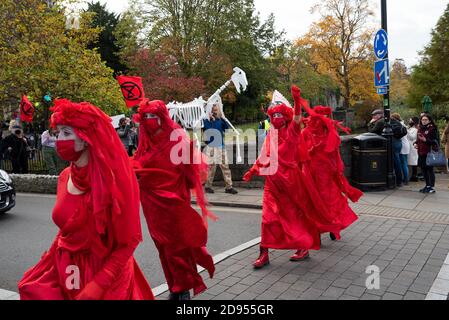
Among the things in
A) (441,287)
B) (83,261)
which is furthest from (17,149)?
(441,287)

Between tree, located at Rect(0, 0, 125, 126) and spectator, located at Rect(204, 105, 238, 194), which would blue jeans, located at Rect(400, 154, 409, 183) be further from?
tree, located at Rect(0, 0, 125, 126)

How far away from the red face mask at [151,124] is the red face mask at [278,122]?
1688mm

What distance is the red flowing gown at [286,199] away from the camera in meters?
5.16

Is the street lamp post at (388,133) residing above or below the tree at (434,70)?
below

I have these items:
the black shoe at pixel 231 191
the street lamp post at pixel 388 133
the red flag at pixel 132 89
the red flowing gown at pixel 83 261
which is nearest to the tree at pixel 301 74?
the street lamp post at pixel 388 133

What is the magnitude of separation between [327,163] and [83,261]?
172 inches

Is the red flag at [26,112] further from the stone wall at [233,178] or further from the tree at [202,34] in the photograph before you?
the tree at [202,34]

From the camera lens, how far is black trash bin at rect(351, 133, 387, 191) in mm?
10133

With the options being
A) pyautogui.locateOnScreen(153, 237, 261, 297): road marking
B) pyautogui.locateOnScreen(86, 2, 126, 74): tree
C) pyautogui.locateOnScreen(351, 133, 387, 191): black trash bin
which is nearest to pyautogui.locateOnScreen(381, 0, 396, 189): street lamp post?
pyautogui.locateOnScreen(351, 133, 387, 191): black trash bin

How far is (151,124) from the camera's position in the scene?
13.6ft

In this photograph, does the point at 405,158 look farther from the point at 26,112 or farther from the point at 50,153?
the point at 26,112

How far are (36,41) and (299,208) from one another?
40.1 ft
